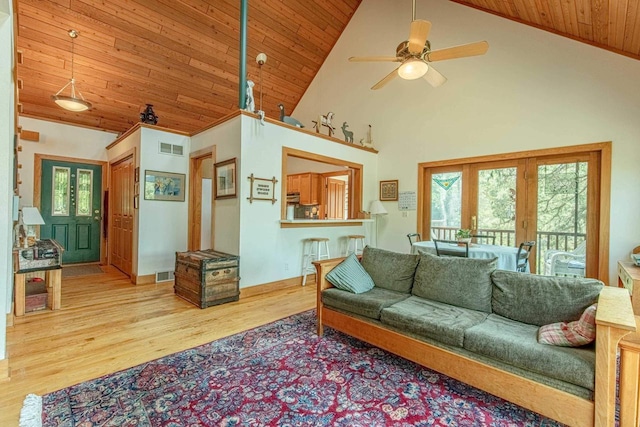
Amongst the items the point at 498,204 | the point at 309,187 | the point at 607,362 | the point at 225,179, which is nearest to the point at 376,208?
the point at 498,204

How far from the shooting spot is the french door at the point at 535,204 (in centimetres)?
401

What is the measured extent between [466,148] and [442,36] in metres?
2.01

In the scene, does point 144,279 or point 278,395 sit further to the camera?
point 144,279

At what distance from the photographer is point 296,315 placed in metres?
3.31

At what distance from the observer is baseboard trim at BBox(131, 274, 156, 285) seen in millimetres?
4477

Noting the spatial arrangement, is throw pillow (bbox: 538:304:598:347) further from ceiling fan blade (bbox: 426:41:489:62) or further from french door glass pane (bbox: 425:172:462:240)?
french door glass pane (bbox: 425:172:462:240)

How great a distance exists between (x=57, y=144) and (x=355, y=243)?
5988mm

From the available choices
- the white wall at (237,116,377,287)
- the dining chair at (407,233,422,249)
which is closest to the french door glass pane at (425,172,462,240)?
the dining chair at (407,233,422,249)

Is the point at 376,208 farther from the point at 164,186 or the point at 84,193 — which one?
the point at 84,193

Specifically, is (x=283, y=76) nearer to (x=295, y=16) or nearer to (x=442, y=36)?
(x=295, y=16)

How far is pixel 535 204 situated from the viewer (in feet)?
A: 14.5

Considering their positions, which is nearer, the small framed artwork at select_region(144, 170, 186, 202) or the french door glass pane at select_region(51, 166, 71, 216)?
the small framed artwork at select_region(144, 170, 186, 202)

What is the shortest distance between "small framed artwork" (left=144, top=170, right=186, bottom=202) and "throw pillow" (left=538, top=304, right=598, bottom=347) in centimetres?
498

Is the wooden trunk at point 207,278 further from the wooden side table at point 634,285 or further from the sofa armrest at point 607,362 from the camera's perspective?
the wooden side table at point 634,285
